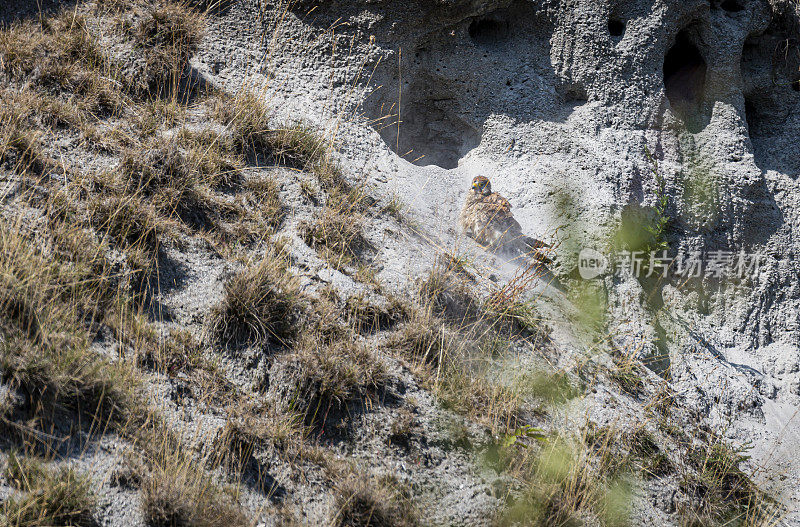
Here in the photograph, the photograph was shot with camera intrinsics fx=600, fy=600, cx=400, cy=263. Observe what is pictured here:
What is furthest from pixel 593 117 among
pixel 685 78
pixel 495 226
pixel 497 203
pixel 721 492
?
pixel 721 492

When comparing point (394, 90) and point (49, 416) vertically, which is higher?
point (394, 90)

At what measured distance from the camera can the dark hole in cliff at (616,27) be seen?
6160mm

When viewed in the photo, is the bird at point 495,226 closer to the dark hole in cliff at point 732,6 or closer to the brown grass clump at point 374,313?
the brown grass clump at point 374,313

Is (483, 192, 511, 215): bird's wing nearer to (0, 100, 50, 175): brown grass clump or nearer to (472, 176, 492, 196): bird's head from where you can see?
(472, 176, 492, 196): bird's head

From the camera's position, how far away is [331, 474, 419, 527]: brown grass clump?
3.14 m

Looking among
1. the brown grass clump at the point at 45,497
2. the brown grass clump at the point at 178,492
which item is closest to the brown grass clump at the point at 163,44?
the brown grass clump at the point at 178,492

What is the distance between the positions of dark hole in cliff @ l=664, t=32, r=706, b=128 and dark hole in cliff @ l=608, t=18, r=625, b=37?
0.69m

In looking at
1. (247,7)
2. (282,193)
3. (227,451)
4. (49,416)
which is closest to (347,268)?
(282,193)

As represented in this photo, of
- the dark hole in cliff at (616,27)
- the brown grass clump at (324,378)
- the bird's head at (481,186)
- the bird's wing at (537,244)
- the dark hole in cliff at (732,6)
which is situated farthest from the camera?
the dark hole in cliff at (732,6)

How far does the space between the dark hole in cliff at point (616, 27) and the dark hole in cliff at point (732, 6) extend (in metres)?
1.12

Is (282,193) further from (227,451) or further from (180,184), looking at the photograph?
(227,451)

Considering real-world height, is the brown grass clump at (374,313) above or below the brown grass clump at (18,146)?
below

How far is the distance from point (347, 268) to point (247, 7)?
10.9 feet

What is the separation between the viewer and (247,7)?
6.18 metres
